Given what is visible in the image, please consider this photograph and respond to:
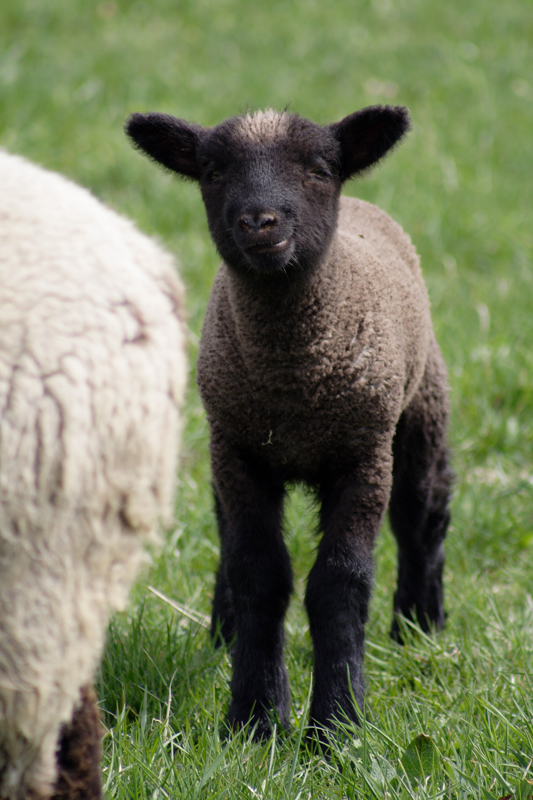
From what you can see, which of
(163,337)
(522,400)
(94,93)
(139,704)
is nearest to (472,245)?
(522,400)

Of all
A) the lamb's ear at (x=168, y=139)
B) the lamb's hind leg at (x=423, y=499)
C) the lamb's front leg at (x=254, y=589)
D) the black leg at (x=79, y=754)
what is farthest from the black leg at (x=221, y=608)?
the black leg at (x=79, y=754)

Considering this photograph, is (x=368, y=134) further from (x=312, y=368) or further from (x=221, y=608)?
(x=221, y=608)

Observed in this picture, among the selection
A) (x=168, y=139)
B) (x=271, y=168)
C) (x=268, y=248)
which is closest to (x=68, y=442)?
(x=268, y=248)

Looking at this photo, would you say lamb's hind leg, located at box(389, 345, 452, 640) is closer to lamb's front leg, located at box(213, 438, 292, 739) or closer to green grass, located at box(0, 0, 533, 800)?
green grass, located at box(0, 0, 533, 800)

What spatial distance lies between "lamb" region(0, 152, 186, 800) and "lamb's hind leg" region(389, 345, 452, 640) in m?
2.05

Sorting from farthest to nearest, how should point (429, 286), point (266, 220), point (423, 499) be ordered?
point (429, 286)
point (423, 499)
point (266, 220)

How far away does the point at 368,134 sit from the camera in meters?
3.43

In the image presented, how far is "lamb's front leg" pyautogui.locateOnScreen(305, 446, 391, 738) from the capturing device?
3023 mm

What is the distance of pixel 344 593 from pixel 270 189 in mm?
1356

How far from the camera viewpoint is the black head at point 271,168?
304cm

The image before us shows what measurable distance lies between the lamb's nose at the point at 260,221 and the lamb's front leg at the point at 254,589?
773 millimetres

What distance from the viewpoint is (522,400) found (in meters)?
5.35

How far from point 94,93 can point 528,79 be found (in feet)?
15.9

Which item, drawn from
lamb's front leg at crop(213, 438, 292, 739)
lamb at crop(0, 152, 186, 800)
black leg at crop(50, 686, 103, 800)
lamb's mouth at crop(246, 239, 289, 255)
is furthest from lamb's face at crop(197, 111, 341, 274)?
black leg at crop(50, 686, 103, 800)
